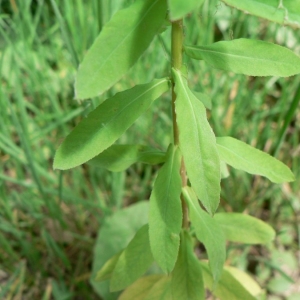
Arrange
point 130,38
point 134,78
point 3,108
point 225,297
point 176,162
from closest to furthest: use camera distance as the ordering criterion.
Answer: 1. point 130,38
2. point 176,162
3. point 225,297
4. point 3,108
5. point 134,78

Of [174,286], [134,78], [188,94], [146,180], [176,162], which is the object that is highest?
[188,94]

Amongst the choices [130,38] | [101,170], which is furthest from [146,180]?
[130,38]

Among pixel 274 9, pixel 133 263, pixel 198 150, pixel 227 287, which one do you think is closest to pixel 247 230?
pixel 227 287

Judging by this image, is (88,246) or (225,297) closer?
(225,297)

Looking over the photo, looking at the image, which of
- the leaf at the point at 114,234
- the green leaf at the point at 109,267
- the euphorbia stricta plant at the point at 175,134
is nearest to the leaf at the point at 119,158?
the euphorbia stricta plant at the point at 175,134

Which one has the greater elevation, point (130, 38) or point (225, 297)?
point (130, 38)

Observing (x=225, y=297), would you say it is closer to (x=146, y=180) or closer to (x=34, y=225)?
(x=146, y=180)
